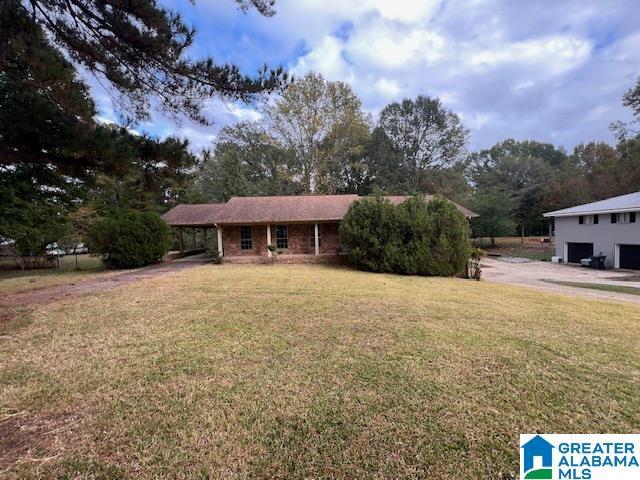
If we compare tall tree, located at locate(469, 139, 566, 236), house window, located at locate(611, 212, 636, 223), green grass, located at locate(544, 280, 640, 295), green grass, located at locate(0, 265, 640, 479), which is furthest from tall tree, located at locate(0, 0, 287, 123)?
tall tree, located at locate(469, 139, 566, 236)

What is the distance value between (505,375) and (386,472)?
1992 mm

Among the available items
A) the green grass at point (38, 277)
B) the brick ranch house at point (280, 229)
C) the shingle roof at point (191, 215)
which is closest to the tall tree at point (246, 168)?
the shingle roof at point (191, 215)

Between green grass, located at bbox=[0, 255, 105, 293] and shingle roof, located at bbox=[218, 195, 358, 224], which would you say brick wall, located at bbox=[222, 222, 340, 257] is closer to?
shingle roof, located at bbox=[218, 195, 358, 224]

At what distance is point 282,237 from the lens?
57.5ft

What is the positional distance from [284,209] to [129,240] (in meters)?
7.95

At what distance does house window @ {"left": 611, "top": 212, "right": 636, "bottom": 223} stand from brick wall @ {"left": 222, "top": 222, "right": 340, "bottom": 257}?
664 inches

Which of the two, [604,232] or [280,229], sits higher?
[280,229]

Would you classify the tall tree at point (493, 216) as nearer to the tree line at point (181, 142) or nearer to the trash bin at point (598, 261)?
the tree line at point (181, 142)

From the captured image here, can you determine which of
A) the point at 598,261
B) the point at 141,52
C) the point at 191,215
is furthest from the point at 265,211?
the point at 598,261

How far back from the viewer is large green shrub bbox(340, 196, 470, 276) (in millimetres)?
13109

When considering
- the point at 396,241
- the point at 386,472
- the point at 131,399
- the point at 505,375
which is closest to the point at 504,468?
the point at 386,472

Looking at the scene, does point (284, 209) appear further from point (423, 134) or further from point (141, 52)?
point (423, 134)

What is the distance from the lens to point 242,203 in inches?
734

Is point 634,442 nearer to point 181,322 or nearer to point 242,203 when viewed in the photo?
point 181,322
